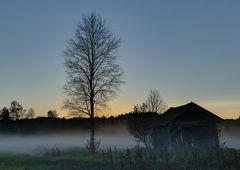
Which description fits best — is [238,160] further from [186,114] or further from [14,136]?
[14,136]

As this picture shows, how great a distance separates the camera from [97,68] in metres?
42.7

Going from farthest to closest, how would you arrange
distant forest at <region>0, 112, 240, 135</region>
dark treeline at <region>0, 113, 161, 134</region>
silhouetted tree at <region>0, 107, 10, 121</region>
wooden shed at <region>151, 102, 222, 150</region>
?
silhouetted tree at <region>0, 107, 10, 121</region>
dark treeline at <region>0, 113, 161, 134</region>
distant forest at <region>0, 112, 240, 135</region>
wooden shed at <region>151, 102, 222, 150</region>

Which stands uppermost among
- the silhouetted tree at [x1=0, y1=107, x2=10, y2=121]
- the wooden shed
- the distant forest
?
the silhouetted tree at [x1=0, y1=107, x2=10, y2=121]

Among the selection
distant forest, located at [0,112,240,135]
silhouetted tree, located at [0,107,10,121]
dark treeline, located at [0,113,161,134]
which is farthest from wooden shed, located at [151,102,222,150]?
silhouetted tree, located at [0,107,10,121]

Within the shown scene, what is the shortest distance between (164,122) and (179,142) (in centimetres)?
248

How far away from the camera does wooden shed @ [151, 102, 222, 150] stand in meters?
38.3

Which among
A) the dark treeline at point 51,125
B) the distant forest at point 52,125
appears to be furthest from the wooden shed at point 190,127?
the dark treeline at point 51,125

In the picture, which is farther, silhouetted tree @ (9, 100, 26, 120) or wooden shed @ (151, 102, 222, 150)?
silhouetted tree @ (9, 100, 26, 120)

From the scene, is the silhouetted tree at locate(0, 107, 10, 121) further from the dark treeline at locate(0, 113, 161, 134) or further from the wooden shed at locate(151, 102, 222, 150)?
the wooden shed at locate(151, 102, 222, 150)

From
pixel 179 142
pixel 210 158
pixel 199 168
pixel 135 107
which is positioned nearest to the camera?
pixel 199 168

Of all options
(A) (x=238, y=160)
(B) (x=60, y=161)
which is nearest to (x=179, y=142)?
(B) (x=60, y=161)

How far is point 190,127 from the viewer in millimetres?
40500

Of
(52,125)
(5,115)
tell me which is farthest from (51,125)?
(5,115)

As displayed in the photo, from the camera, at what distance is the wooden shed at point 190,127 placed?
126 feet
